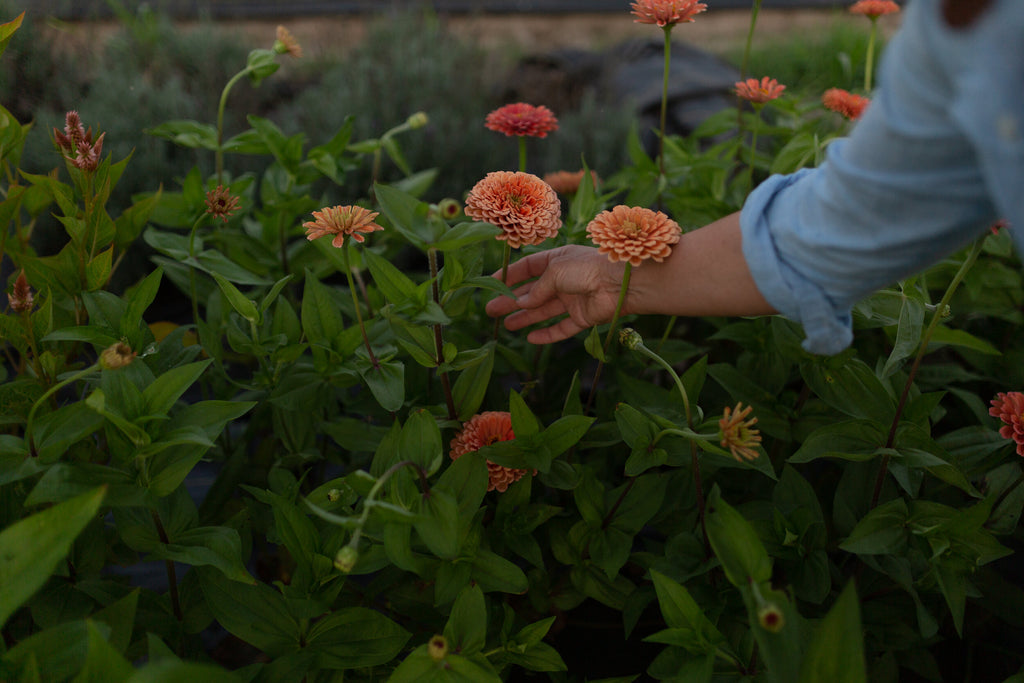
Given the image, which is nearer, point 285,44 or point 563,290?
point 563,290

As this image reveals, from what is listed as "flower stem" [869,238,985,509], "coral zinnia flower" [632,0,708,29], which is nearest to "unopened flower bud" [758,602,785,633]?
"flower stem" [869,238,985,509]

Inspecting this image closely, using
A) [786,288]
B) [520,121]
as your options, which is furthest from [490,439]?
[520,121]

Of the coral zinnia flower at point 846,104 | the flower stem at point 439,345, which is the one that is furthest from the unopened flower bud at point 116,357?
the coral zinnia flower at point 846,104

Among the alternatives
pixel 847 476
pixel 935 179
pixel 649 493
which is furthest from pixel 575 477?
pixel 935 179

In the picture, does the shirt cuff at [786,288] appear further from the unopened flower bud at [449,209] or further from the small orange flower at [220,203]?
the small orange flower at [220,203]

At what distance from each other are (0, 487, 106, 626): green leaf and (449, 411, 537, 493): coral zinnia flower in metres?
0.39

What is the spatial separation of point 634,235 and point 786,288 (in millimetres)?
164

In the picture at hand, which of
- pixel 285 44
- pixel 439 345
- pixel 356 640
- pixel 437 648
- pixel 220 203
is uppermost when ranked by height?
pixel 285 44

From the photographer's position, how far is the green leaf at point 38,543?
60 centimetres

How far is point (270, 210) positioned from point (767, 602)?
0.99 m

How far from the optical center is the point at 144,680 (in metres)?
0.51

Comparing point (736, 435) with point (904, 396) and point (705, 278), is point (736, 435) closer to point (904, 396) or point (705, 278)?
point (705, 278)

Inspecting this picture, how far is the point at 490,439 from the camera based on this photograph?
2.94 feet

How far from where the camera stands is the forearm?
0.77 meters
